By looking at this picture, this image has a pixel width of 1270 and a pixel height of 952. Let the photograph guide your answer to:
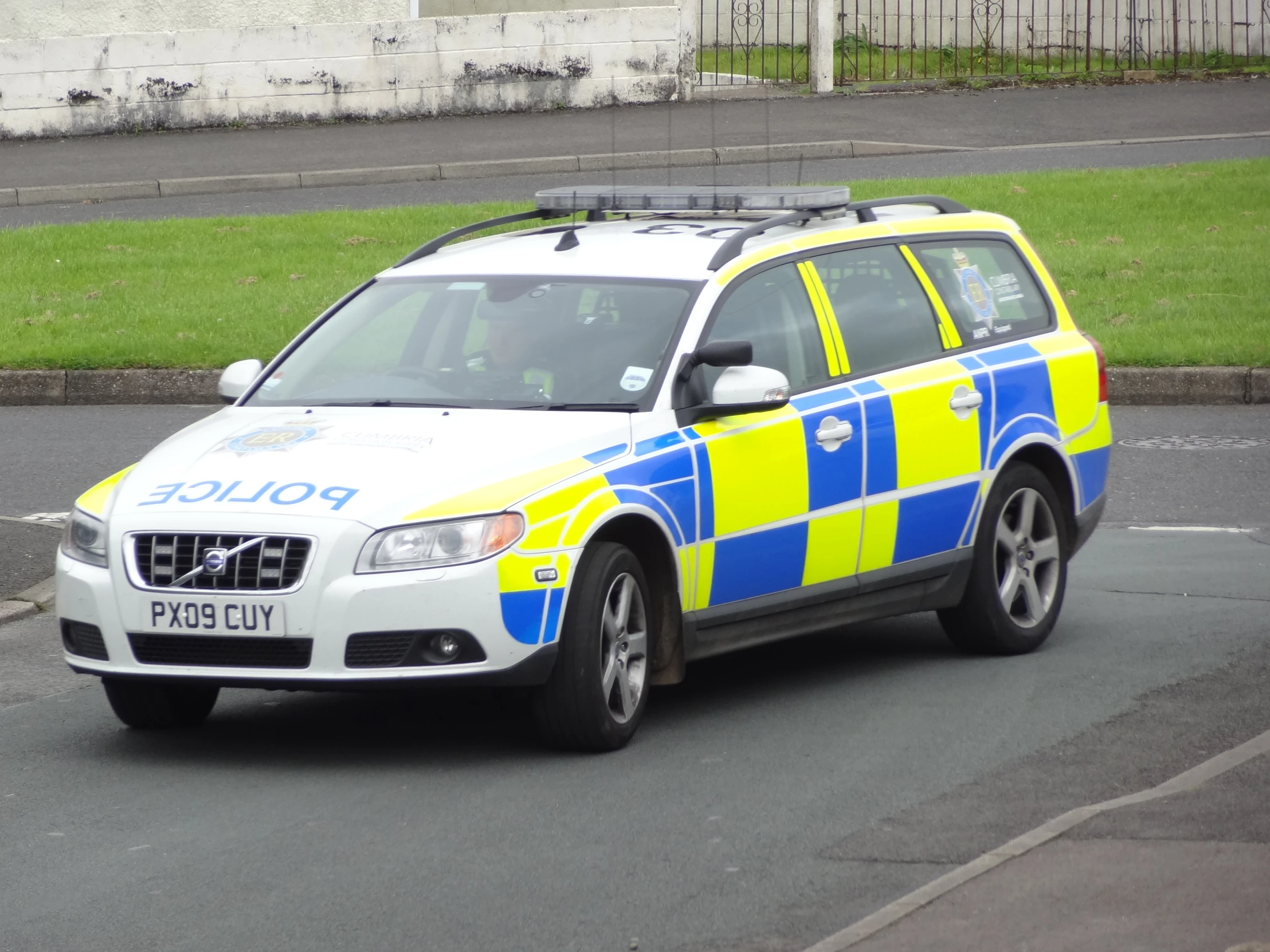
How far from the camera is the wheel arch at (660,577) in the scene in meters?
6.68

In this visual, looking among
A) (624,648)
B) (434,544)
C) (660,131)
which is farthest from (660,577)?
(660,131)

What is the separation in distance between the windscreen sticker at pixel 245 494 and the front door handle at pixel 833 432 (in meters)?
1.75

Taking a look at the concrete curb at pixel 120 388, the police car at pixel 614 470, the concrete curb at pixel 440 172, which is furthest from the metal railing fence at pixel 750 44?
the police car at pixel 614 470

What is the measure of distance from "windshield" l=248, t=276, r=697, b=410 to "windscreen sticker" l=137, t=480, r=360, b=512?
788 millimetres

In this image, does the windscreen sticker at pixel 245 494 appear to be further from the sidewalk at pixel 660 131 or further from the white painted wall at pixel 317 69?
the white painted wall at pixel 317 69

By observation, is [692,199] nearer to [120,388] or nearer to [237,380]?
[237,380]

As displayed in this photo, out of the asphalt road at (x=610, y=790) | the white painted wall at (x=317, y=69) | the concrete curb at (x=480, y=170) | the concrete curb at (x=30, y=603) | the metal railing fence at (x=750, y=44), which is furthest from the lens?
the metal railing fence at (x=750, y=44)

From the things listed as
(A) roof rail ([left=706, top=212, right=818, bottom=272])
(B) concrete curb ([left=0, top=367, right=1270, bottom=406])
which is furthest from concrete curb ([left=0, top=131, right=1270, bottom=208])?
(A) roof rail ([left=706, top=212, right=818, bottom=272])

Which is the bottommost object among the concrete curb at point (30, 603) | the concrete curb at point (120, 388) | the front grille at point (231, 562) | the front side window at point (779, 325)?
the concrete curb at point (30, 603)

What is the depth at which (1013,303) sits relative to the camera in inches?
333

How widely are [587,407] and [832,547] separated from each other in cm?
105

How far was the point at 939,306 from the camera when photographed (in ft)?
26.5

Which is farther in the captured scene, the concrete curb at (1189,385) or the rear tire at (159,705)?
the concrete curb at (1189,385)

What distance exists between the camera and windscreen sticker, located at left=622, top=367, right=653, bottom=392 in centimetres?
696
